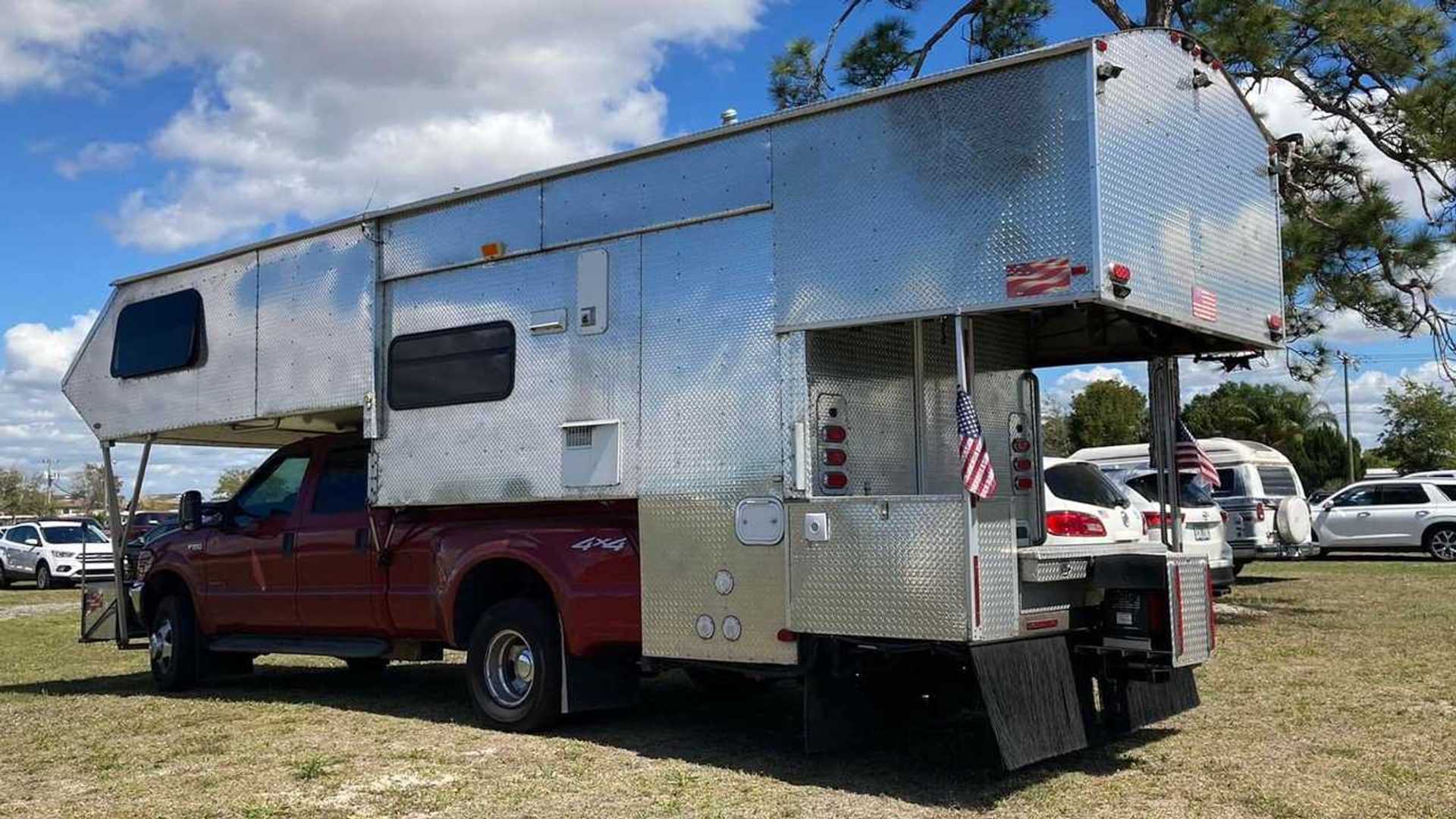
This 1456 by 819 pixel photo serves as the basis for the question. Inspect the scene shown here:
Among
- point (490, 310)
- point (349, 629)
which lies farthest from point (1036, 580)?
point (349, 629)

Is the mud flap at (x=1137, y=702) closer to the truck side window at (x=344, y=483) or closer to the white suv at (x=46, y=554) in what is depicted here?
the truck side window at (x=344, y=483)

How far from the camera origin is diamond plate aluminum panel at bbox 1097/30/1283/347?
239 inches

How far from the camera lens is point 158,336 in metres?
10.2

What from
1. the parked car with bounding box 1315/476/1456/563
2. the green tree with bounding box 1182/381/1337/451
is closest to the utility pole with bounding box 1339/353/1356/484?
the green tree with bounding box 1182/381/1337/451

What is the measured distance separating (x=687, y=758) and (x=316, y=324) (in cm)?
413

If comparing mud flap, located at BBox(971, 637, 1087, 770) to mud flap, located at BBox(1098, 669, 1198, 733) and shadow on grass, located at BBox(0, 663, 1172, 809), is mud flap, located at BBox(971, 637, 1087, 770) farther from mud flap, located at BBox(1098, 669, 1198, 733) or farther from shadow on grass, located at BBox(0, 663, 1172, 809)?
mud flap, located at BBox(1098, 669, 1198, 733)

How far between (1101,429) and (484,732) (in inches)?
1948

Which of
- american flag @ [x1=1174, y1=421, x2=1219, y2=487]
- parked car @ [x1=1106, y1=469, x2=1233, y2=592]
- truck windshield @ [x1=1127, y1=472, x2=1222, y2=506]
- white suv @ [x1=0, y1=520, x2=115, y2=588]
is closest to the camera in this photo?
american flag @ [x1=1174, y1=421, x2=1219, y2=487]

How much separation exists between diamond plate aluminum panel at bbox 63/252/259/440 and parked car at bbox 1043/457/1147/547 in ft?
19.2

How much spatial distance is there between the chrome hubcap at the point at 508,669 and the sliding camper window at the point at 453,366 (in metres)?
1.49

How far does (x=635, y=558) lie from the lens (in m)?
7.32

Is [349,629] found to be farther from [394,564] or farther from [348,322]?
[348,322]

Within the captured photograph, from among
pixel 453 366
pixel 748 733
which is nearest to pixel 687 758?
pixel 748 733

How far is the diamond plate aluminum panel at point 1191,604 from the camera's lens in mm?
6438
